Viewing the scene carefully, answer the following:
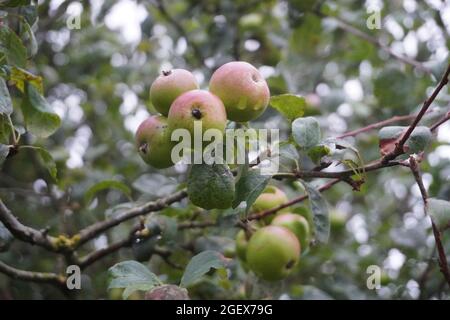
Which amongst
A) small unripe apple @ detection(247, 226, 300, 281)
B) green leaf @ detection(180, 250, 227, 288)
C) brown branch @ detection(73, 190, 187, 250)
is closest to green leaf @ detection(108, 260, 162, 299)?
green leaf @ detection(180, 250, 227, 288)

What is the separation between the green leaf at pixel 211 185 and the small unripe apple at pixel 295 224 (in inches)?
13.6

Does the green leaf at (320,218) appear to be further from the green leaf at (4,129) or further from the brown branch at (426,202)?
the green leaf at (4,129)

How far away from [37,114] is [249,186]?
1.46 feet

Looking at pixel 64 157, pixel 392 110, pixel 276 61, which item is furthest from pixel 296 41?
pixel 64 157

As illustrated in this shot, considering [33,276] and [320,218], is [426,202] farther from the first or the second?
[33,276]

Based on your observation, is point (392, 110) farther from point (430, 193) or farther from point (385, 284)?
point (385, 284)

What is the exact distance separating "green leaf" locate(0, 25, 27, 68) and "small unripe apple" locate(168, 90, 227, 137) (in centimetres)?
36

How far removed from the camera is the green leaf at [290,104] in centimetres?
119

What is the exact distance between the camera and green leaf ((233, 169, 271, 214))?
1.08 meters

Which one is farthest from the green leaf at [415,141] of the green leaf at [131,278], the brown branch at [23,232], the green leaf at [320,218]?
the brown branch at [23,232]

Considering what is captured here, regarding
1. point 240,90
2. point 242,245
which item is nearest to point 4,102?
point 240,90

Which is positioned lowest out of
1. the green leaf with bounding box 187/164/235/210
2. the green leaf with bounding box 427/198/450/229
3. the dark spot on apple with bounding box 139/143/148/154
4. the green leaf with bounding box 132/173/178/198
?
the green leaf with bounding box 427/198/450/229

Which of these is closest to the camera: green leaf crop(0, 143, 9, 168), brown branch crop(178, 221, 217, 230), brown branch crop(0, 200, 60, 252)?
green leaf crop(0, 143, 9, 168)

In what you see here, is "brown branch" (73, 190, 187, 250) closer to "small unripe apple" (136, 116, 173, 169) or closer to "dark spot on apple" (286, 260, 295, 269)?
"small unripe apple" (136, 116, 173, 169)
